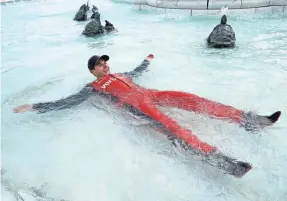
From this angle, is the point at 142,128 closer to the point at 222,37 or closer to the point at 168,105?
the point at 168,105

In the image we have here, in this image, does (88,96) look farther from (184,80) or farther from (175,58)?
(175,58)

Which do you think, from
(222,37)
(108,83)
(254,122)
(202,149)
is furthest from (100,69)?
(222,37)

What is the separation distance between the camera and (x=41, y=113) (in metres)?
5.09

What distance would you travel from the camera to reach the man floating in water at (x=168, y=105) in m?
3.30

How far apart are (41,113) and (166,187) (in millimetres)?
2649

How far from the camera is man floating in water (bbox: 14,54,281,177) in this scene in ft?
10.8

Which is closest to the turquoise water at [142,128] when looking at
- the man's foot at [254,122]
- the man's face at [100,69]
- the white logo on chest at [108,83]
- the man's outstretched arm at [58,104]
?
the man's foot at [254,122]

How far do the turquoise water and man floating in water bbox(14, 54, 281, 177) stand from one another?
0.22m

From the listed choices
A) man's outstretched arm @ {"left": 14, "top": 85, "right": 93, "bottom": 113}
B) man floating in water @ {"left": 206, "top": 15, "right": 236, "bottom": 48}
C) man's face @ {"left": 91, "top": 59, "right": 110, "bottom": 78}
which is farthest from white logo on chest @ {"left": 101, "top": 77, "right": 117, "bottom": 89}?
man floating in water @ {"left": 206, "top": 15, "right": 236, "bottom": 48}

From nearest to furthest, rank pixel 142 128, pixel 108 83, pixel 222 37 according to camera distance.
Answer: pixel 142 128 → pixel 108 83 → pixel 222 37

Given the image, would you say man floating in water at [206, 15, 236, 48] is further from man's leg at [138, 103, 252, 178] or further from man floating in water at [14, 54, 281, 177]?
man's leg at [138, 103, 252, 178]

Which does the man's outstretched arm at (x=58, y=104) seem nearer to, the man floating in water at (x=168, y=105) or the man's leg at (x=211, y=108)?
the man floating in water at (x=168, y=105)

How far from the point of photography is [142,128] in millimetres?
4387

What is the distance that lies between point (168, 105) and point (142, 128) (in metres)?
0.49
